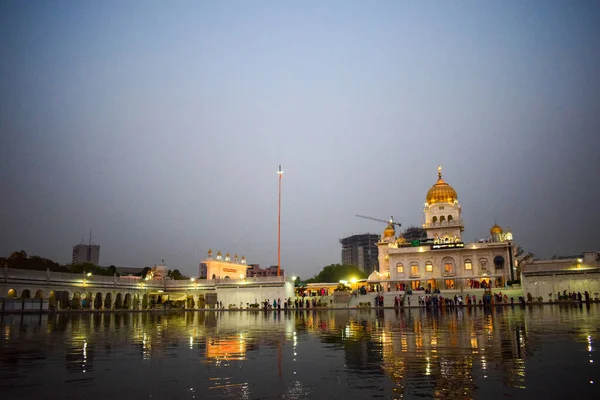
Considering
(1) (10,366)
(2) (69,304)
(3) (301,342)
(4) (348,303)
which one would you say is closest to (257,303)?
(4) (348,303)

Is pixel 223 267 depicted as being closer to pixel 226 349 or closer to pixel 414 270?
→ pixel 414 270

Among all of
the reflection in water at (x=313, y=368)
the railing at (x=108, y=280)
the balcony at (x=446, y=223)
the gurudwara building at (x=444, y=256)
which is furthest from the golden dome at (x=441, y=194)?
the reflection in water at (x=313, y=368)

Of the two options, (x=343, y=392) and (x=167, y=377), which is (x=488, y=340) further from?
(x=167, y=377)

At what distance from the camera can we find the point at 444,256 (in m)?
85.2

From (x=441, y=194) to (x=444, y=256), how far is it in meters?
13.9

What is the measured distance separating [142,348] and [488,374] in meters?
10.5

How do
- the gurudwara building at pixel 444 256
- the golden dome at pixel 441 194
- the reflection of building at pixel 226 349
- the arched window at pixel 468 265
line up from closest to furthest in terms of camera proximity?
the reflection of building at pixel 226 349
the gurudwara building at pixel 444 256
the arched window at pixel 468 265
the golden dome at pixel 441 194

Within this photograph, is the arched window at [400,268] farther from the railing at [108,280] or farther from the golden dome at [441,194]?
the railing at [108,280]

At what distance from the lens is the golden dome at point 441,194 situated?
305 feet

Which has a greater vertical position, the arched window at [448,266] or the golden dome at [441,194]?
the golden dome at [441,194]

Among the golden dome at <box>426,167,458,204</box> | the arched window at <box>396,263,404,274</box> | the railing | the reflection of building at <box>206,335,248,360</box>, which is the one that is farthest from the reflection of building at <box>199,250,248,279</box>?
the reflection of building at <box>206,335,248,360</box>

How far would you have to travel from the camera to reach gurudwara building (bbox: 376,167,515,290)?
8150 centimetres

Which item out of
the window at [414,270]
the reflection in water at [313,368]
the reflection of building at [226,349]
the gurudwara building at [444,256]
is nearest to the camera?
the reflection in water at [313,368]

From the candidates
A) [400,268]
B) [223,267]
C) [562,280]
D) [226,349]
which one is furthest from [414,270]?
[226,349]
